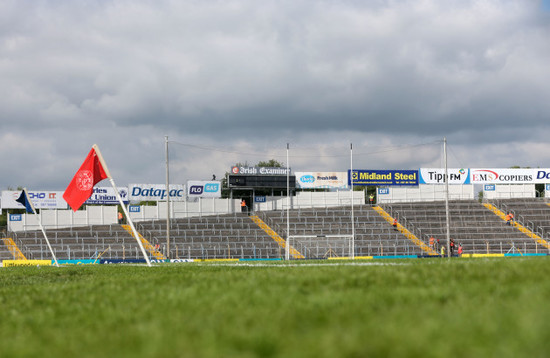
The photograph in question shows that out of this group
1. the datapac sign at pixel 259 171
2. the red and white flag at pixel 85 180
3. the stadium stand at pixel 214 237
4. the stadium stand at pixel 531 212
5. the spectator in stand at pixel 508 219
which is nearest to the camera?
the red and white flag at pixel 85 180

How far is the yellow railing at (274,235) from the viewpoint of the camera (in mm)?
51719

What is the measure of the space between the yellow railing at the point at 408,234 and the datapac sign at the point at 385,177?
31.3ft

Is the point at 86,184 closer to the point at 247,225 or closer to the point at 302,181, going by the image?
the point at 247,225

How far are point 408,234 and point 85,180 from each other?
4133cm

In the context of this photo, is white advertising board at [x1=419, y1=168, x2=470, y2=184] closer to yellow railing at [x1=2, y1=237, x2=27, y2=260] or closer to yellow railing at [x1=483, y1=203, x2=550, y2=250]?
yellow railing at [x1=483, y1=203, x2=550, y2=250]

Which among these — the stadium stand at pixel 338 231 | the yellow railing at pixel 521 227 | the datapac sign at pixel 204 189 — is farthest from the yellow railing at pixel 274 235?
the yellow railing at pixel 521 227

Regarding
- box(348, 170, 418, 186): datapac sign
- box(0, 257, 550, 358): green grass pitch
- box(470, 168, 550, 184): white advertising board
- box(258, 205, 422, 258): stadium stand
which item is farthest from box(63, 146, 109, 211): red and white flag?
box(470, 168, 550, 184): white advertising board

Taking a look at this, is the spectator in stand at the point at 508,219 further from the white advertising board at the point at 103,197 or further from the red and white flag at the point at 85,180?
the red and white flag at the point at 85,180

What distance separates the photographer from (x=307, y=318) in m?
5.00

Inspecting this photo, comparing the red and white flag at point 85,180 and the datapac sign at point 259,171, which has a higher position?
the datapac sign at point 259,171

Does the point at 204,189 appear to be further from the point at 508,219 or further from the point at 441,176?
the point at 508,219

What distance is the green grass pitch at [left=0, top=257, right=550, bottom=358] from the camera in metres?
3.78

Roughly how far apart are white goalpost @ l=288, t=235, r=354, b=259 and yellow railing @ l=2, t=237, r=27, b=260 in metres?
23.2

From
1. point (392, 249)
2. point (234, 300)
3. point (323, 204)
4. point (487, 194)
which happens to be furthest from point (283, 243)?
point (234, 300)
